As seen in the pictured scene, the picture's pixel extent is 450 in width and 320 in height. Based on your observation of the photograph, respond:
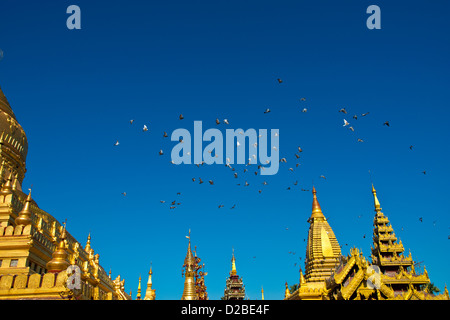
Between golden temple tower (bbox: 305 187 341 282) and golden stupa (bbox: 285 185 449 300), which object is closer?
golden stupa (bbox: 285 185 449 300)

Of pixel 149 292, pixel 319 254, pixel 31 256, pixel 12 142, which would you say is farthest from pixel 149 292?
pixel 31 256

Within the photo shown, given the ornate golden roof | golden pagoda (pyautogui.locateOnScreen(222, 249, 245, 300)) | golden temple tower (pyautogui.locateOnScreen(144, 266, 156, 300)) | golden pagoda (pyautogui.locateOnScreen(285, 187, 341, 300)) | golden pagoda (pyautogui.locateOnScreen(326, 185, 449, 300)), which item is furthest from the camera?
golden pagoda (pyautogui.locateOnScreen(222, 249, 245, 300))

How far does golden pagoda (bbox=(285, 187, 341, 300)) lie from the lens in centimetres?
4404

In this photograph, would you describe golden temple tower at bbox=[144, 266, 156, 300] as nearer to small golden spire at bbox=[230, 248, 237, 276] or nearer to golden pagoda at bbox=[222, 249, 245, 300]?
golden pagoda at bbox=[222, 249, 245, 300]

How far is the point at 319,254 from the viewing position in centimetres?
4619

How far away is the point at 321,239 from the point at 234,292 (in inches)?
826

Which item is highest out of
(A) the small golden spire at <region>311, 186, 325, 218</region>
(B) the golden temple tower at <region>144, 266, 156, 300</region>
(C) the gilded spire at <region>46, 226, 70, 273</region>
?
(A) the small golden spire at <region>311, 186, 325, 218</region>

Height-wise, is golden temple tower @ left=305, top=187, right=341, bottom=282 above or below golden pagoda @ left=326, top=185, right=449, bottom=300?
above

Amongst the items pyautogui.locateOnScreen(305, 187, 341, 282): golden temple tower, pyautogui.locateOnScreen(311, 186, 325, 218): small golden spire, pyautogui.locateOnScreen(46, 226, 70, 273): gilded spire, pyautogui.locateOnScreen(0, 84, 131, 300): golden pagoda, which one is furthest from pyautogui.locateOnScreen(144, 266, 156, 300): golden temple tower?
pyautogui.locateOnScreen(46, 226, 70, 273): gilded spire

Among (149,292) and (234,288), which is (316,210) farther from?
(149,292)

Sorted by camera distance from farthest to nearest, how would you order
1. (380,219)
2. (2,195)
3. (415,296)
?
(380,219) → (415,296) → (2,195)
